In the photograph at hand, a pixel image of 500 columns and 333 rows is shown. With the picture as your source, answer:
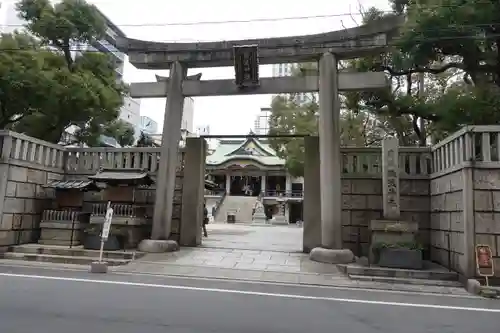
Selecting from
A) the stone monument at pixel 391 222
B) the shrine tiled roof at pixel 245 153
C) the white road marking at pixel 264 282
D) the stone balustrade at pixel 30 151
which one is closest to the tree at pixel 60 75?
the stone balustrade at pixel 30 151

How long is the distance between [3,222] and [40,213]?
1.68 meters

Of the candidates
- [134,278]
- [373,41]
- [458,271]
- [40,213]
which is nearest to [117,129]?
[40,213]

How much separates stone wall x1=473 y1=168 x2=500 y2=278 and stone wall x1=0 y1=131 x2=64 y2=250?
1291cm

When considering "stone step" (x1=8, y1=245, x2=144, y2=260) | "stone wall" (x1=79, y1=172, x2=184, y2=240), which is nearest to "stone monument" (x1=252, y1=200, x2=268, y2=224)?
"stone wall" (x1=79, y1=172, x2=184, y2=240)

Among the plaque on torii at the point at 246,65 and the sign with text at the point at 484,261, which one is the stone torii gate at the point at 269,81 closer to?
the plaque on torii at the point at 246,65

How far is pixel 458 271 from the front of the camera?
9.79 metres

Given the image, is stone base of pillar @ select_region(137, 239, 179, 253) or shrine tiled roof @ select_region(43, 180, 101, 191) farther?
shrine tiled roof @ select_region(43, 180, 101, 191)

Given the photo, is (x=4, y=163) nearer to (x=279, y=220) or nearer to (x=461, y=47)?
(x=461, y=47)

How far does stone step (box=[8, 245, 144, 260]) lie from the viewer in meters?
11.7

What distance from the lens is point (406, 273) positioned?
9.80m

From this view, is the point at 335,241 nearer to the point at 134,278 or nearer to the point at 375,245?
the point at 375,245

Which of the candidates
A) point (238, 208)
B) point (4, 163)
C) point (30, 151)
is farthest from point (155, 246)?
point (238, 208)

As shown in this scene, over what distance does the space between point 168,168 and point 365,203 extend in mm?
6543

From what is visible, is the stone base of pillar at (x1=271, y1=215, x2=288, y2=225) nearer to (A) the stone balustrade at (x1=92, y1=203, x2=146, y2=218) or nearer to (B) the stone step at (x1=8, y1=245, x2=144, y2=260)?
(A) the stone balustrade at (x1=92, y1=203, x2=146, y2=218)
